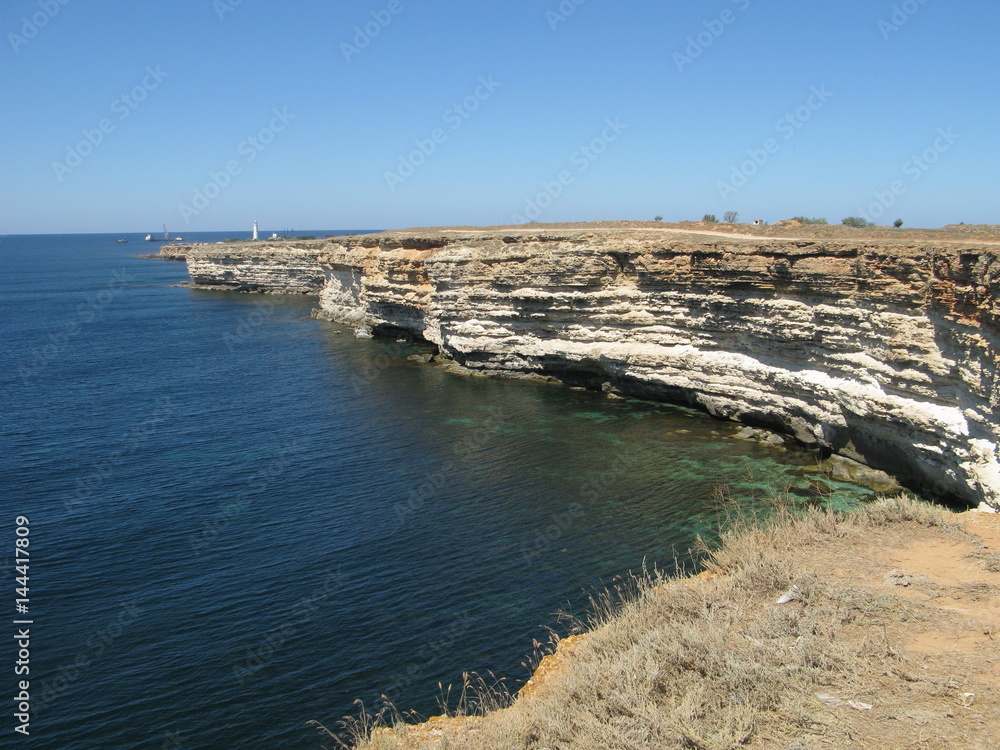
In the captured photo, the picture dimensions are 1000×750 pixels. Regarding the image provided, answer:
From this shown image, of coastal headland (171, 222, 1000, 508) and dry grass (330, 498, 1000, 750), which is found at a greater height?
coastal headland (171, 222, 1000, 508)

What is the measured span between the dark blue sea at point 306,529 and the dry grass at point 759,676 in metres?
2.61

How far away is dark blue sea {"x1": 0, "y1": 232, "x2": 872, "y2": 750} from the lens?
1320 cm

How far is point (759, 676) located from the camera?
30.0 feet

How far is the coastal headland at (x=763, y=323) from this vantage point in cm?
1838

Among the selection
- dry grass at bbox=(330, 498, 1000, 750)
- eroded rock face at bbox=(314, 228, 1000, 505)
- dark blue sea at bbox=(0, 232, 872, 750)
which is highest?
eroded rock face at bbox=(314, 228, 1000, 505)

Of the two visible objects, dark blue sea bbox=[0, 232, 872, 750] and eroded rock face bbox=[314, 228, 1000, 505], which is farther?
eroded rock face bbox=[314, 228, 1000, 505]

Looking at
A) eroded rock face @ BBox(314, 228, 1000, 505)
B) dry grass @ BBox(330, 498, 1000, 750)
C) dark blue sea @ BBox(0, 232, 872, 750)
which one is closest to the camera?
dry grass @ BBox(330, 498, 1000, 750)

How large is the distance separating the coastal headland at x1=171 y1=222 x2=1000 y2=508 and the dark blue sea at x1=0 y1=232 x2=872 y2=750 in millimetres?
1936

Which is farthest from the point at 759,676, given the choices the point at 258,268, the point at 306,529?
the point at 258,268

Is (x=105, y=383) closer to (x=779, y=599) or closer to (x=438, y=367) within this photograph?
(x=438, y=367)

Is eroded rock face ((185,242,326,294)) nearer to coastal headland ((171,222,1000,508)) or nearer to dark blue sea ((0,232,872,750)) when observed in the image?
coastal headland ((171,222,1000,508))

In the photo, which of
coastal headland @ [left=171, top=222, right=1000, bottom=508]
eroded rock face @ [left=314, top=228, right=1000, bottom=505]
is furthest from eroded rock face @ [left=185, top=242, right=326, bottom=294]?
eroded rock face @ [left=314, top=228, right=1000, bottom=505]

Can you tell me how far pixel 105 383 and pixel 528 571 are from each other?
104ft

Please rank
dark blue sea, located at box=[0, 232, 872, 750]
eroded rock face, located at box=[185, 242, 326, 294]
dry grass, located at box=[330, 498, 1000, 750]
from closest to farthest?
dry grass, located at box=[330, 498, 1000, 750]
dark blue sea, located at box=[0, 232, 872, 750]
eroded rock face, located at box=[185, 242, 326, 294]
